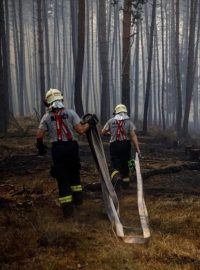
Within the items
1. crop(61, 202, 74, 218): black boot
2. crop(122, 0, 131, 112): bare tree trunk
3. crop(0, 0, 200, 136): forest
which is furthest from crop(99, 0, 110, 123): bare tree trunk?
crop(61, 202, 74, 218): black boot

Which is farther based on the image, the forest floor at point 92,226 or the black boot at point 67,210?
the black boot at point 67,210

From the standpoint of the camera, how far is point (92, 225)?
19.9ft

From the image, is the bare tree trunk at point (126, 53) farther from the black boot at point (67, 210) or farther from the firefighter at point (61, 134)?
the black boot at point (67, 210)

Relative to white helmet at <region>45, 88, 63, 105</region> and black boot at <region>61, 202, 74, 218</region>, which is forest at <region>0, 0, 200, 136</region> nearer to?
white helmet at <region>45, 88, 63, 105</region>

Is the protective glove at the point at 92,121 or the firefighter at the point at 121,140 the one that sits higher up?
the protective glove at the point at 92,121

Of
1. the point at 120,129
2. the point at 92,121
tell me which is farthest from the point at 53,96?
the point at 120,129

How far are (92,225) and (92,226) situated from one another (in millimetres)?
59

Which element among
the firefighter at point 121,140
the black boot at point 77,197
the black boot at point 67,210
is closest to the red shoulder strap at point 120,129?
the firefighter at point 121,140

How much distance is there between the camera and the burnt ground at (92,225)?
15.3ft

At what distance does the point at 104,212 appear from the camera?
6715 millimetres

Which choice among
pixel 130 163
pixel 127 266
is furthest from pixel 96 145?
pixel 127 266

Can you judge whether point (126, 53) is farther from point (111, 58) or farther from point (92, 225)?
point (111, 58)

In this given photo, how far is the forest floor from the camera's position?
4.65m

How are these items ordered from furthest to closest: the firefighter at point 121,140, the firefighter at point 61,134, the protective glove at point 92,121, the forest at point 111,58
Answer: the forest at point 111,58
the firefighter at point 121,140
the protective glove at point 92,121
the firefighter at point 61,134
